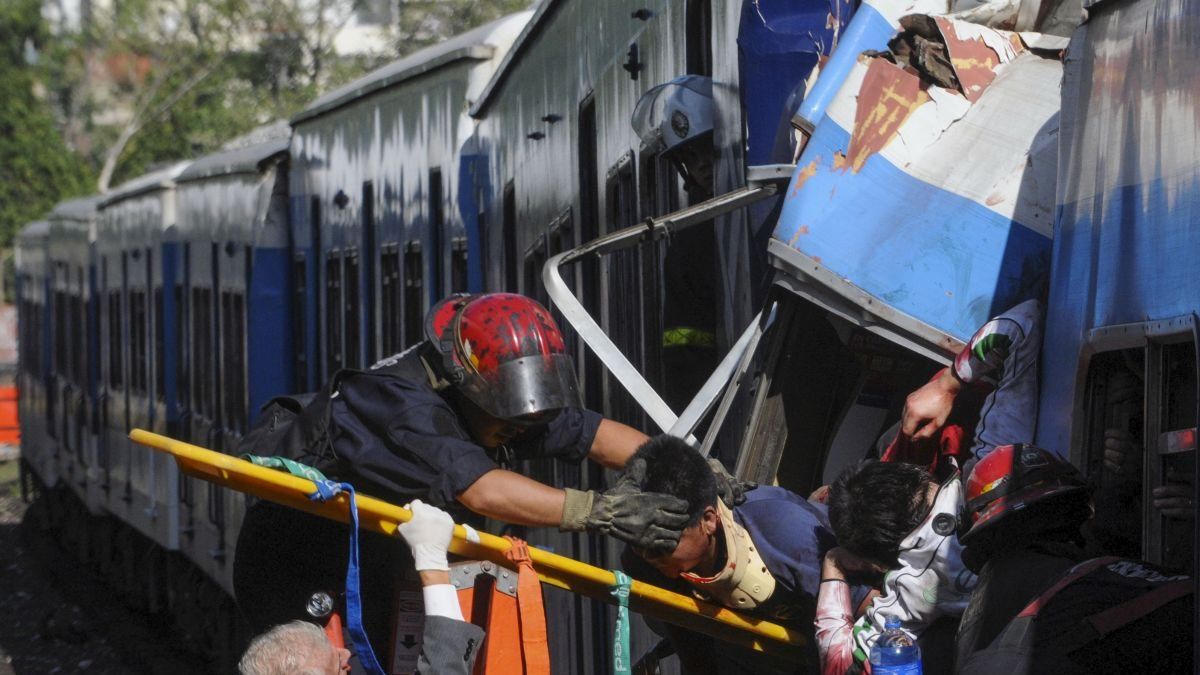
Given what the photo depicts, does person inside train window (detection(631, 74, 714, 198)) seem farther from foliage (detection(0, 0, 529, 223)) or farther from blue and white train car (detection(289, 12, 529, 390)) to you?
foliage (detection(0, 0, 529, 223))

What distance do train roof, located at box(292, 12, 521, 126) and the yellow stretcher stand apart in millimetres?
6083

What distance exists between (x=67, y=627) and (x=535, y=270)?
7304 mm

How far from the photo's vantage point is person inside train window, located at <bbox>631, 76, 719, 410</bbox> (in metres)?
5.61

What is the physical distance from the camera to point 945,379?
428 cm

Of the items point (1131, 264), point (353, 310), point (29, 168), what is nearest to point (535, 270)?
point (353, 310)

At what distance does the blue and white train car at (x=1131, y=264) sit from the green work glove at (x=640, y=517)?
0.81 meters

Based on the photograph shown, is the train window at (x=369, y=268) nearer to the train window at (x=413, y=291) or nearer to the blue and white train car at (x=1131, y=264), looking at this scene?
the train window at (x=413, y=291)

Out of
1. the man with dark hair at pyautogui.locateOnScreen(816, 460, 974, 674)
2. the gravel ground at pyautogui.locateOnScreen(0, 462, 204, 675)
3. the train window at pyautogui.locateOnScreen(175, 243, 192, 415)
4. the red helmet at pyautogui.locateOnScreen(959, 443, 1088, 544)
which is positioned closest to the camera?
the red helmet at pyautogui.locateOnScreen(959, 443, 1088, 544)

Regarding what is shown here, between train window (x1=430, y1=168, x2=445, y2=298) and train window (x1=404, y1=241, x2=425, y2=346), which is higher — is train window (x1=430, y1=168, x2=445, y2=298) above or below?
above

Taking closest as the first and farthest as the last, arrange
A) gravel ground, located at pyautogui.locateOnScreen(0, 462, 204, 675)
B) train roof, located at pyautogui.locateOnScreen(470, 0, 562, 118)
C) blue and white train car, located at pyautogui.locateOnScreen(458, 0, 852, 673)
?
blue and white train car, located at pyautogui.locateOnScreen(458, 0, 852, 673), train roof, located at pyautogui.locateOnScreen(470, 0, 562, 118), gravel ground, located at pyautogui.locateOnScreen(0, 462, 204, 675)

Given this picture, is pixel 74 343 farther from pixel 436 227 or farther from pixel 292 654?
pixel 292 654

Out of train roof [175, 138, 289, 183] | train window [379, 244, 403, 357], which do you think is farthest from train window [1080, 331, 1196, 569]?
train roof [175, 138, 289, 183]

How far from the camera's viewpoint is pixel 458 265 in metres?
10.0

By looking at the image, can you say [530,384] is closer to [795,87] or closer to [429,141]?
[795,87]
